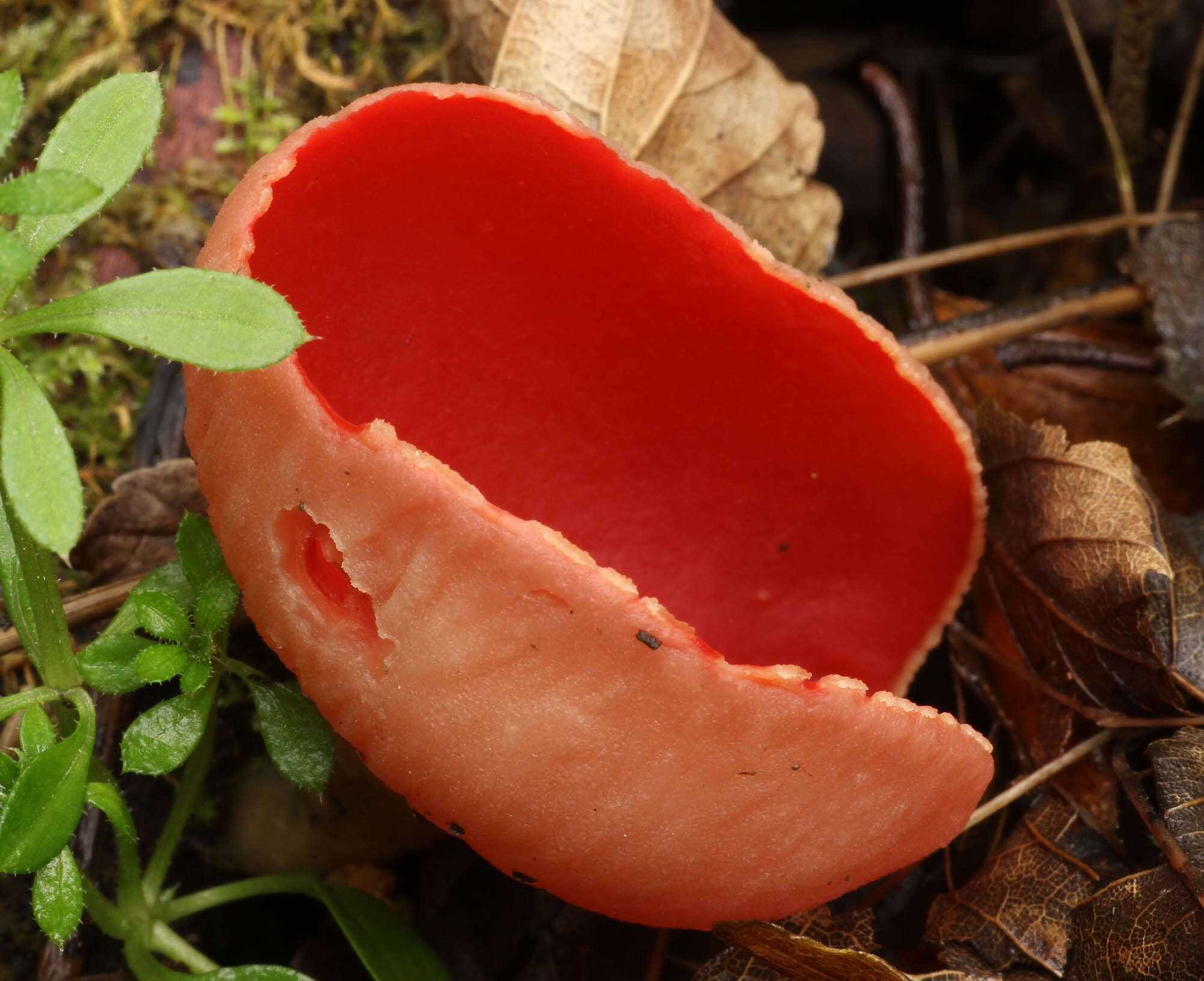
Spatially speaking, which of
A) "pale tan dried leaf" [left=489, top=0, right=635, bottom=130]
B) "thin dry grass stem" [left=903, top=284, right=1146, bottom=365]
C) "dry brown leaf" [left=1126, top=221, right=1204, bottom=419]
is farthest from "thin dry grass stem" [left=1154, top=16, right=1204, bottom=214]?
"pale tan dried leaf" [left=489, top=0, right=635, bottom=130]

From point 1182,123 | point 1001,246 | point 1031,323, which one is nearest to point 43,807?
point 1031,323

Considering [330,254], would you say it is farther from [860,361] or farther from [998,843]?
[998,843]

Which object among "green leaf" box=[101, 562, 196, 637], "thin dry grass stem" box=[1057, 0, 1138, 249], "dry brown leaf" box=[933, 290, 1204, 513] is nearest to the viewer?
"green leaf" box=[101, 562, 196, 637]

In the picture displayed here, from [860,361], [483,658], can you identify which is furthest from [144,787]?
[860,361]

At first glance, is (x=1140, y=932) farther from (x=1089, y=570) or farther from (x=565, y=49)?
(x=565, y=49)

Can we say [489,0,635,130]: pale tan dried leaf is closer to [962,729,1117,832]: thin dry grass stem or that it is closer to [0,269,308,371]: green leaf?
[0,269,308,371]: green leaf

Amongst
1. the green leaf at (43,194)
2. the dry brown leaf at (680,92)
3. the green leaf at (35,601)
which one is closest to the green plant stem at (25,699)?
the green leaf at (35,601)

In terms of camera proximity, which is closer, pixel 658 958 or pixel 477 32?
pixel 658 958
